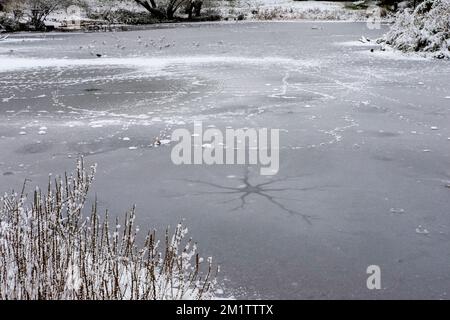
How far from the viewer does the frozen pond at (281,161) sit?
396cm

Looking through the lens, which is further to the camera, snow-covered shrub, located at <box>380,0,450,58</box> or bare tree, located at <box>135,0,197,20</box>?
bare tree, located at <box>135,0,197,20</box>

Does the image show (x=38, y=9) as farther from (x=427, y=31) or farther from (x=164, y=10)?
(x=427, y=31)

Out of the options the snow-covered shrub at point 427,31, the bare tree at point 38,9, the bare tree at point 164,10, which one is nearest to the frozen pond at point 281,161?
the snow-covered shrub at point 427,31

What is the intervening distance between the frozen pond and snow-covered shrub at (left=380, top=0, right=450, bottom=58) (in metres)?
2.13

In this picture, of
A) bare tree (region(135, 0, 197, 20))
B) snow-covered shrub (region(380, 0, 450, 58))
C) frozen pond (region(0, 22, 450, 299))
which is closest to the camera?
frozen pond (region(0, 22, 450, 299))

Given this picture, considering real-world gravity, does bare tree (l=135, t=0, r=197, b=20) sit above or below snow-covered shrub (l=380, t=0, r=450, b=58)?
above

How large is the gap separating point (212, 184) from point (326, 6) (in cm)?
4851

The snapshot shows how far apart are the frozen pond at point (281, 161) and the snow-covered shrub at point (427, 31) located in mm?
2128

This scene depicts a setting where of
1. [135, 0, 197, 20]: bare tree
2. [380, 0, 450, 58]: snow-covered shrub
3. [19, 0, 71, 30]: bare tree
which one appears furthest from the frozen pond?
[135, 0, 197, 20]: bare tree

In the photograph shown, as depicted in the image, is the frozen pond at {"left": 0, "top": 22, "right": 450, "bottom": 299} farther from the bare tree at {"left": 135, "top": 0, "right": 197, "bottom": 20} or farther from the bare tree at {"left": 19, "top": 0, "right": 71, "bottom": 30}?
the bare tree at {"left": 135, "top": 0, "right": 197, "bottom": 20}

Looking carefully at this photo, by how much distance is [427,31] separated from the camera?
1694 cm

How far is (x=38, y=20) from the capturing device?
33.2 metres

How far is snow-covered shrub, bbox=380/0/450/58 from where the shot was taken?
16.3 metres
